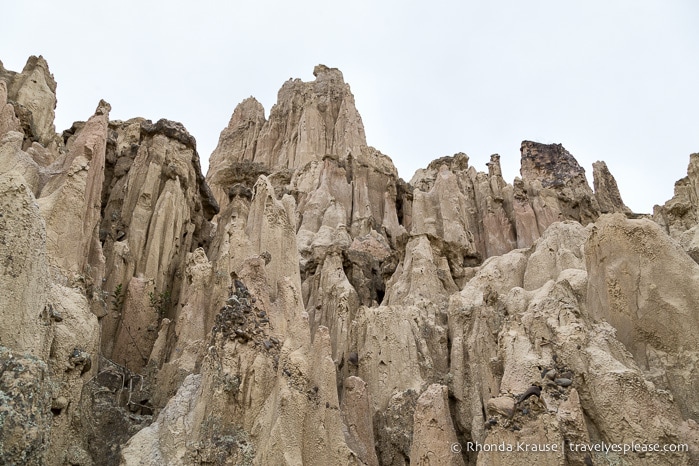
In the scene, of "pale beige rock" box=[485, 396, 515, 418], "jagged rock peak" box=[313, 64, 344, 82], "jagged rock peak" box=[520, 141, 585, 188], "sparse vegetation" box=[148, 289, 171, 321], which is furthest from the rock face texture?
"jagged rock peak" box=[313, 64, 344, 82]

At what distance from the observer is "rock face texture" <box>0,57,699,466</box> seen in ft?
35.3

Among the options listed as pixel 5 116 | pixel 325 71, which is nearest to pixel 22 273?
pixel 5 116

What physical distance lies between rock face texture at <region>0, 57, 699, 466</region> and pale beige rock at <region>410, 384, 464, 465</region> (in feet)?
0.14

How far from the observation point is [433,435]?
42.9 ft

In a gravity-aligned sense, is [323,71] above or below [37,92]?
above

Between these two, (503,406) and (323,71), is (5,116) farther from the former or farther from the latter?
(323,71)

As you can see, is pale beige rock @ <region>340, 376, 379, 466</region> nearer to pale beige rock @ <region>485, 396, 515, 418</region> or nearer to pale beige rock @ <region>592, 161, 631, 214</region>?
pale beige rock @ <region>485, 396, 515, 418</region>

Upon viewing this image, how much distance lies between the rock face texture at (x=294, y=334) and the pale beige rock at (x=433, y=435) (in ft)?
0.14

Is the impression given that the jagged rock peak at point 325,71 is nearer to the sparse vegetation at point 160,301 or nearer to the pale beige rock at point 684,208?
the pale beige rock at point 684,208

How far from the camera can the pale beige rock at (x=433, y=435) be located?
42.4ft

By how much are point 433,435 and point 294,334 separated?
3.47 metres

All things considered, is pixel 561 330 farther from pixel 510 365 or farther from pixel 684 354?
pixel 684 354

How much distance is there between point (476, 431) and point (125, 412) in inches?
300

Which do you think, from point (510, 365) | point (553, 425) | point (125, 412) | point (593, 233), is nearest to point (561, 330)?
point (510, 365)
